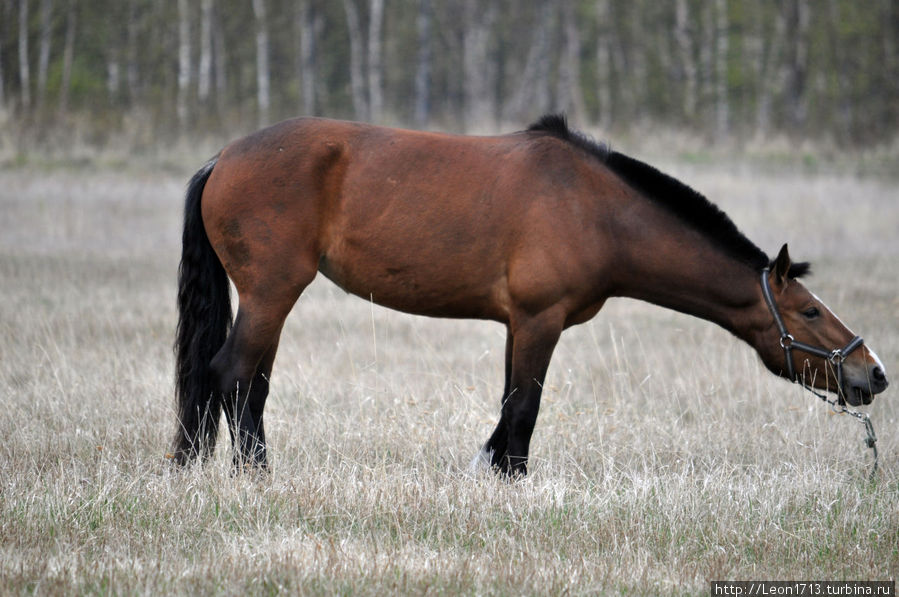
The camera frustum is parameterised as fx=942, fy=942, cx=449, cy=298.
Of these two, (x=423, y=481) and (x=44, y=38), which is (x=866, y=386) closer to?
(x=423, y=481)

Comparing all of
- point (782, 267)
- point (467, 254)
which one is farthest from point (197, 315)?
point (782, 267)

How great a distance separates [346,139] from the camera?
488 cm

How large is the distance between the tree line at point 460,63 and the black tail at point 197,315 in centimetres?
1465

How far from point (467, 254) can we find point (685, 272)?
44.5 inches

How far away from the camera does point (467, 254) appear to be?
4.70 m

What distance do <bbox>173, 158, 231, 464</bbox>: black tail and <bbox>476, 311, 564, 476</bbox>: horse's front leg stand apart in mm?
1496

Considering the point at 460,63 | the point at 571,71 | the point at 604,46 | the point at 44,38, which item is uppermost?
the point at 604,46

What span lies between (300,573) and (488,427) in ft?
7.83

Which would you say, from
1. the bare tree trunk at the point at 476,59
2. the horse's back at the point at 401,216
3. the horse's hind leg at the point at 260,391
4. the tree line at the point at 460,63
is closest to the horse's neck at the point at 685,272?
the horse's back at the point at 401,216

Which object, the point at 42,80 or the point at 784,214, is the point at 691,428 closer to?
the point at 784,214

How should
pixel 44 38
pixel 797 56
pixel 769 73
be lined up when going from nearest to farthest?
pixel 44 38
pixel 797 56
pixel 769 73

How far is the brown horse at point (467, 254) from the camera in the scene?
15.4 feet

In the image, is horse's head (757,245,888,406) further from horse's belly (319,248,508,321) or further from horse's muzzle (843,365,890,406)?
horse's belly (319,248,508,321)

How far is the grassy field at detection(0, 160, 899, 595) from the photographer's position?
357 cm
